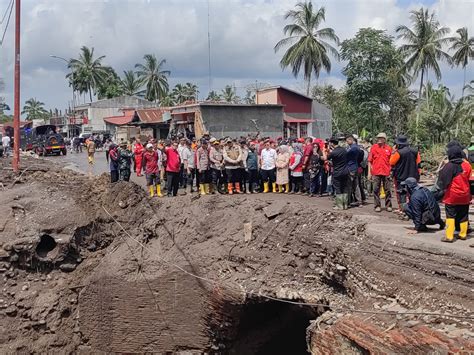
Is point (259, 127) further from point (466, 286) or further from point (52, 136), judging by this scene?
point (466, 286)

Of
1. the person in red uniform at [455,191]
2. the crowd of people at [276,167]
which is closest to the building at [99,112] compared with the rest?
the crowd of people at [276,167]

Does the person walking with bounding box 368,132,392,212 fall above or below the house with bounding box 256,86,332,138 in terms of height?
below

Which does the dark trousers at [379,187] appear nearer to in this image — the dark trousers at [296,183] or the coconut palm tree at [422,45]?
the dark trousers at [296,183]

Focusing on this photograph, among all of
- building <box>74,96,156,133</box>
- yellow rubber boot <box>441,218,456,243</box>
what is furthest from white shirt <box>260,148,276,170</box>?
building <box>74,96,156,133</box>

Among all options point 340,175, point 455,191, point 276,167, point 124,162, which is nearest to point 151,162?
point 124,162

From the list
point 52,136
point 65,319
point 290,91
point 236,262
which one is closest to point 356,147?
point 236,262

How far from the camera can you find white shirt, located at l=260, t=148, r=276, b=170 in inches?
547

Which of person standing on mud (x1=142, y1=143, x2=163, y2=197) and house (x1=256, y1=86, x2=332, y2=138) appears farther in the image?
house (x1=256, y1=86, x2=332, y2=138)

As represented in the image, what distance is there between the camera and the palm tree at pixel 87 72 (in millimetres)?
60688

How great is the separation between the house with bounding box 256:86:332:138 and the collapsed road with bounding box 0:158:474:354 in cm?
2203

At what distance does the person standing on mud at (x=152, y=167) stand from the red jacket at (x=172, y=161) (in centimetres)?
46

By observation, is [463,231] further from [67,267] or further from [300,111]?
[300,111]

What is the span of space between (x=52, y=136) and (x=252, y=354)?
96.4 ft

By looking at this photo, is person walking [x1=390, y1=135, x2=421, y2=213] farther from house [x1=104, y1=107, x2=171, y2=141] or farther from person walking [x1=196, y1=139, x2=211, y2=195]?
house [x1=104, y1=107, x2=171, y2=141]
